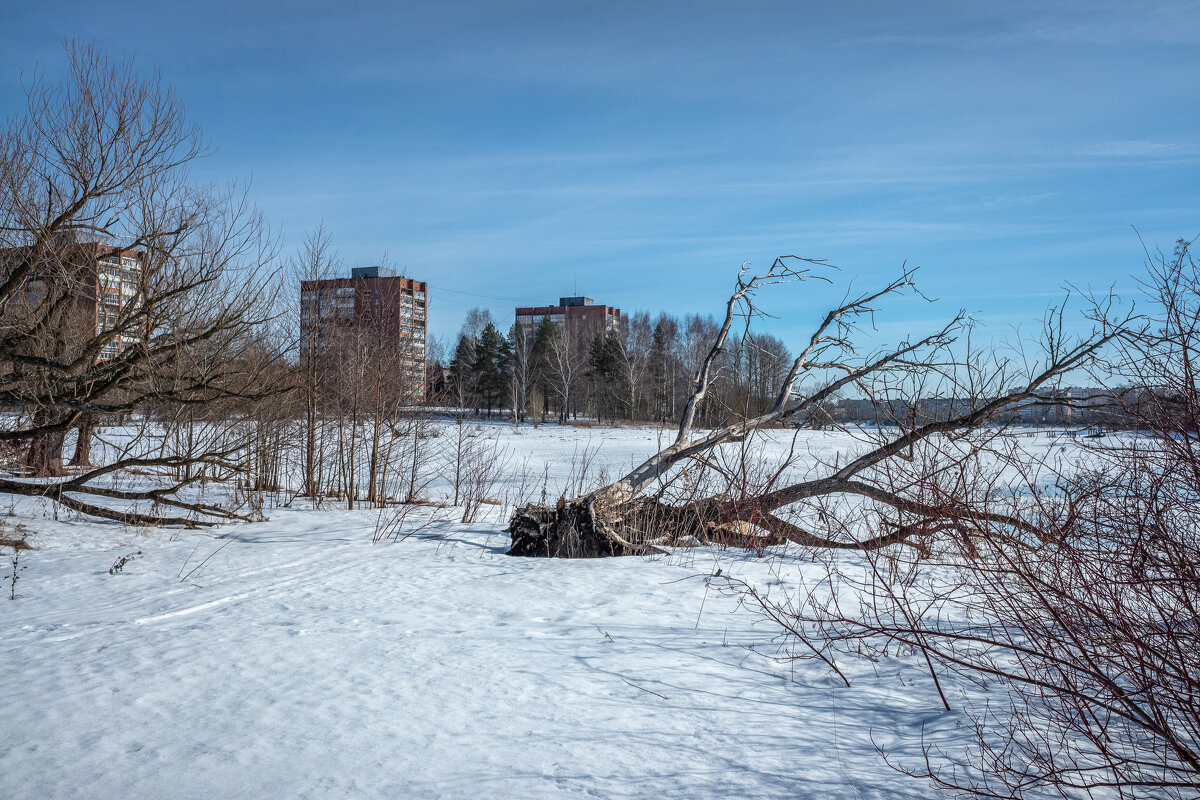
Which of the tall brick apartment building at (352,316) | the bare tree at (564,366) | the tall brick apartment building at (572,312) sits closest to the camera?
the tall brick apartment building at (352,316)

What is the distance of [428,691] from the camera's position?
4.23 metres

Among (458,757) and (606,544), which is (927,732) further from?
(606,544)

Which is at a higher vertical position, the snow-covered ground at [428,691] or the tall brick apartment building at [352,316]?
the tall brick apartment building at [352,316]

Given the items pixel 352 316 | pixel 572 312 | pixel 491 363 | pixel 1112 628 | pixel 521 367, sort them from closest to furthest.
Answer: pixel 1112 628
pixel 352 316
pixel 521 367
pixel 491 363
pixel 572 312

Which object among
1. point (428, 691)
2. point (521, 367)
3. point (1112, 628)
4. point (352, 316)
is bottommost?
point (428, 691)

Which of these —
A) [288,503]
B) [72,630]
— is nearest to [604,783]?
[72,630]

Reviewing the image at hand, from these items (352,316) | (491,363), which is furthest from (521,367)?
(352,316)

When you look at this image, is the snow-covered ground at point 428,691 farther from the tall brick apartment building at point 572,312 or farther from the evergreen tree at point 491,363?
the tall brick apartment building at point 572,312

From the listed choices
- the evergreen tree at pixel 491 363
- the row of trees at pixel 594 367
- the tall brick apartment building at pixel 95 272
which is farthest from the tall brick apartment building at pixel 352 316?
the evergreen tree at pixel 491 363

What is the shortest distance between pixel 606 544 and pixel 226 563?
13.7ft

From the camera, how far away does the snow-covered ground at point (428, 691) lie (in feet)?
10.6

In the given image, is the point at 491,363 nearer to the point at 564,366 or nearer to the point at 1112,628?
the point at 564,366

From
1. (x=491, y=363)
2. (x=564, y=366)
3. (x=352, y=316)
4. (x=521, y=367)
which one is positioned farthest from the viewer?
(x=491, y=363)

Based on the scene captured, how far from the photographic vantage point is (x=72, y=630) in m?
5.33
